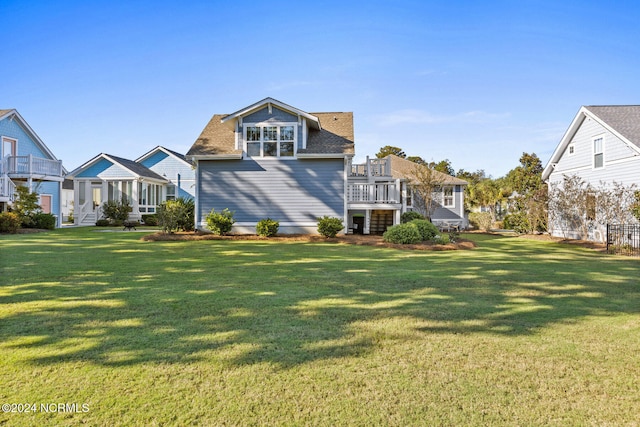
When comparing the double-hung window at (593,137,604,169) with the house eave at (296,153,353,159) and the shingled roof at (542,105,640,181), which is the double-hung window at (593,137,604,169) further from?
the house eave at (296,153,353,159)

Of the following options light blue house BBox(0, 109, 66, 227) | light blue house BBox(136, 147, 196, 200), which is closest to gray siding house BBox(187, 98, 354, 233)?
light blue house BBox(0, 109, 66, 227)

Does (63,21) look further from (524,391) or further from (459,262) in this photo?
(524,391)

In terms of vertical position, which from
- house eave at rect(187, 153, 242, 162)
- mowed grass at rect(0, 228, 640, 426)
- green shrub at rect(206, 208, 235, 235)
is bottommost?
mowed grass at rect(0, 228, 640, 426)

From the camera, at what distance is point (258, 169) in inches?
696

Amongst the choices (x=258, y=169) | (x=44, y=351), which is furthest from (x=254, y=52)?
(x=44, y=351)

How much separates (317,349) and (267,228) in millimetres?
13030

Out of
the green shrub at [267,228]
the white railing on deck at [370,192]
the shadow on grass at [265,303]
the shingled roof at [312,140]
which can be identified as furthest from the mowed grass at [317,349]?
the white railing on deck at [370,192]

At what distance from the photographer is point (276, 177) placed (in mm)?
17641

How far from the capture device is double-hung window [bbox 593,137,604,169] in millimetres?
17281

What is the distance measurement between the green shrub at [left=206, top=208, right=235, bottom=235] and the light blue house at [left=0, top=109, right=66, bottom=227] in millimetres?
13438

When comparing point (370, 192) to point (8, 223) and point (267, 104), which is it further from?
point (8, 223)

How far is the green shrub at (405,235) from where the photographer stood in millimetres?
14195

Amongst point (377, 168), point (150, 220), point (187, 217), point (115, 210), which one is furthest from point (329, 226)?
point (115, 210)

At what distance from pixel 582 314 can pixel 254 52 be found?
1666 cm
